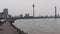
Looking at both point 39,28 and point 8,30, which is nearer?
point 8,30

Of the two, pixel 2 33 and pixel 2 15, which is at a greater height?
pixel 2 15

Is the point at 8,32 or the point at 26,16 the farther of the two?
the point at 26,16

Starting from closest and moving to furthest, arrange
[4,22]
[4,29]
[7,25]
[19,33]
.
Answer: [19,33], [4,29], [7,25], [4,22]

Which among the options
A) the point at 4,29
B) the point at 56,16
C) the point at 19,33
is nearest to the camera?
the point at 19,33

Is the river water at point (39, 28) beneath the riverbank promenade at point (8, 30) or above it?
beneath

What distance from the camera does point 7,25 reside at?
28344 millimetres

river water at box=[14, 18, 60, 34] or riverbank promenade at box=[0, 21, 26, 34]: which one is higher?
riverbank promenade at box=[0, 21, 26, 34]

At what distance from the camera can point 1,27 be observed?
26.9m

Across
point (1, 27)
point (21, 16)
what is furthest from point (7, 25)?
point (21, 16)

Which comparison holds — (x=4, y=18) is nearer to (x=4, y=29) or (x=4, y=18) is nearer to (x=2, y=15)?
(x=2, y=15)

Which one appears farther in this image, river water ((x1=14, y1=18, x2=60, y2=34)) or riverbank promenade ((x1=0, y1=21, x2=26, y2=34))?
river water ((x1=14, y1=18, x2=60, y2=34))

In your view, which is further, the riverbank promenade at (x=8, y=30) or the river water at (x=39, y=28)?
the river water at (x=39, y=28)

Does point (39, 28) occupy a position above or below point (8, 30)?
below

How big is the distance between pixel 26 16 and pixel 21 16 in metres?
3.23
